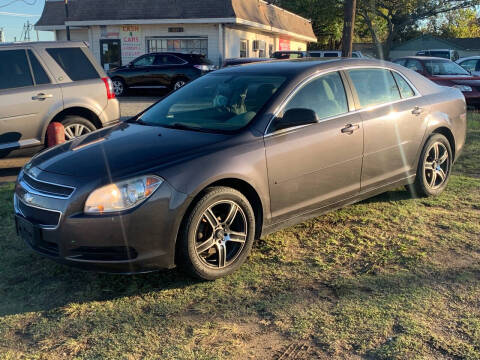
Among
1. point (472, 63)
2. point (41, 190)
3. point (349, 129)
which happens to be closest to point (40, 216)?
point (41, 190)

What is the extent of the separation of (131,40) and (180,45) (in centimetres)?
257

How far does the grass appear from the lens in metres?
2.99

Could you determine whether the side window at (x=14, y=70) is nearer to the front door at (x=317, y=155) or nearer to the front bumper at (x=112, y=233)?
the front bumper at (x=112, y=233)

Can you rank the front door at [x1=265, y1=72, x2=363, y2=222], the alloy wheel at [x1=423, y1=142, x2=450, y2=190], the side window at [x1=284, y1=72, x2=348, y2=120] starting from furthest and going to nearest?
the alloy wheel at [x1=423, y1=142, x2=450, y2=190], the side window at [x1=284, y1=72, x2=348, y2=120], the front door at [x1=265, y1=72, x2=363, y2=222]

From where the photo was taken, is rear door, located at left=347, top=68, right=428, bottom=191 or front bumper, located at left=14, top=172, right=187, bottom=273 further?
rear door, located at left=347, top=68, right=428, bottom=191

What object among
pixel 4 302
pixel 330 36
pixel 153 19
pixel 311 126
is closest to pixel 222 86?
pixel 311 126

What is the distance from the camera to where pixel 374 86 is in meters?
5.23

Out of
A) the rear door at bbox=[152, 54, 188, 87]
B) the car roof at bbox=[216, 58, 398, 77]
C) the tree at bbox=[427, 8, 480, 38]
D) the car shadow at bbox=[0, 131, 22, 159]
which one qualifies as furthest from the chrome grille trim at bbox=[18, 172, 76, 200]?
the tree at bbox=[427, 8, 480, 38]

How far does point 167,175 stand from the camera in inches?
140

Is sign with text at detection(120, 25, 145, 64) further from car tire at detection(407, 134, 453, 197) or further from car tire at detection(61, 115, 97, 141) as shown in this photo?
car tire at detection(407, 134, 453, 197)

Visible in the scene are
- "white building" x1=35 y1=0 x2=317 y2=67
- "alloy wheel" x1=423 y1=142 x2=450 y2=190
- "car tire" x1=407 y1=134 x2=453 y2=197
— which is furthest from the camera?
"white building" x1=35 y1=0 x2=317 y2=67

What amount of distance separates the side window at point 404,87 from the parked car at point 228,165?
0.05 feet

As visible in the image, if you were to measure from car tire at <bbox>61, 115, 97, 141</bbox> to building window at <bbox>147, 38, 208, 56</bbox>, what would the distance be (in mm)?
18570

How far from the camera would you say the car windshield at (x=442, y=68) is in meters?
15.0
